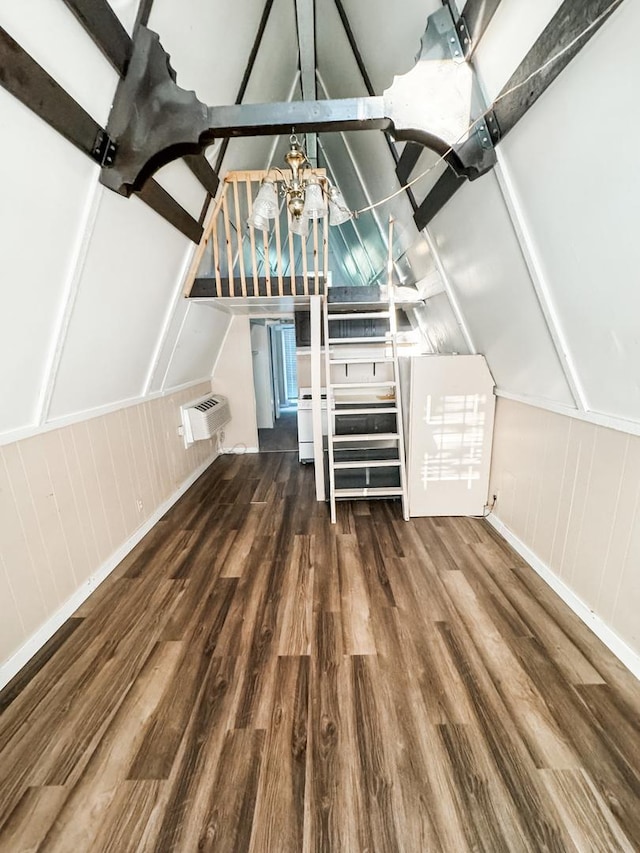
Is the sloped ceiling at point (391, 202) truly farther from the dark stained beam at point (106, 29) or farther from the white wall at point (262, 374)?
the white wall at point (262, 374)

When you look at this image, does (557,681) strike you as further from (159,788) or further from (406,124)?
(406,124)

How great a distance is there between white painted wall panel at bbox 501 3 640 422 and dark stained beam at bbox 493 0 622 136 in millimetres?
25

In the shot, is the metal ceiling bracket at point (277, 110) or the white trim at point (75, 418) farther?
the white trim at point (75, 418)

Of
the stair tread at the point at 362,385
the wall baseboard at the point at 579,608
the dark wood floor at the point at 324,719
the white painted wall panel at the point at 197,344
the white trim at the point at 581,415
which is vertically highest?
the white painted wall panel at the point at 197,344

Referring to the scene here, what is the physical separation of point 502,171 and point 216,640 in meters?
2.55

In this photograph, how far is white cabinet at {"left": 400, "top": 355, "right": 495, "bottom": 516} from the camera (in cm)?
269

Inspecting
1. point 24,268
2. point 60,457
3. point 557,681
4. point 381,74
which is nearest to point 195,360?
point 60,457

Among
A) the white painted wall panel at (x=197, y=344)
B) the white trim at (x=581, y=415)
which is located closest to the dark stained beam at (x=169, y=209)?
the white painted wall panel at (x=197, y=344)

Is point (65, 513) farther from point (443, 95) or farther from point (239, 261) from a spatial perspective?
point (443, 95)

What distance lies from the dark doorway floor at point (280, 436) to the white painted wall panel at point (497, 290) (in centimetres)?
310

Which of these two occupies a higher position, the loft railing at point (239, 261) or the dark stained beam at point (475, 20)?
the dark stained beam at point (475, 20)

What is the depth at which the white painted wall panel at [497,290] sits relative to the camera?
5.77 ft

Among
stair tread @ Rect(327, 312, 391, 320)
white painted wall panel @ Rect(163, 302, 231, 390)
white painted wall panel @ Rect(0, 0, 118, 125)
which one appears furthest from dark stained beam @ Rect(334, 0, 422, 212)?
white painted wall panel @ Rect(163, 302, 231, 390)

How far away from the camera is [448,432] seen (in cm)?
277
